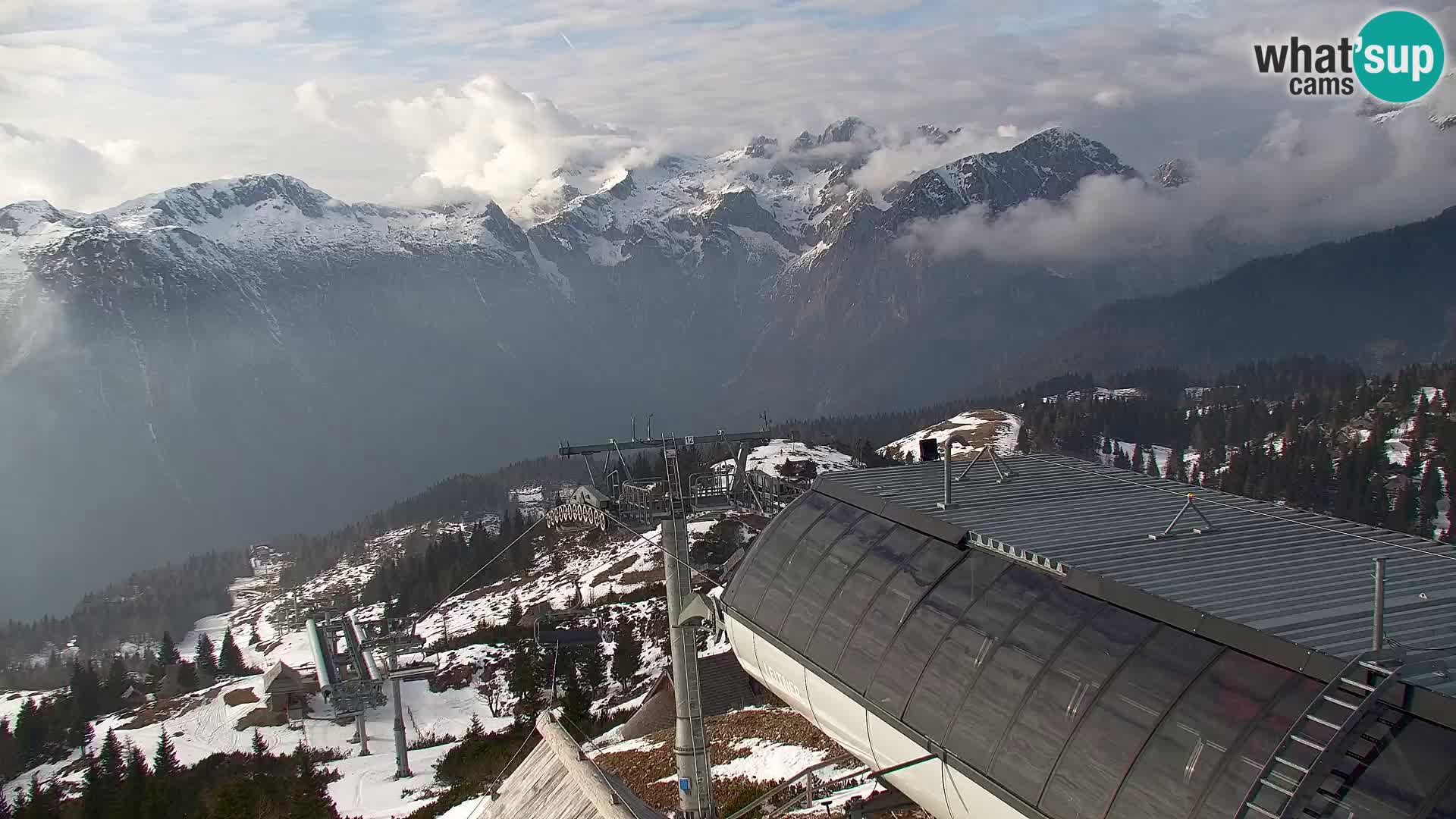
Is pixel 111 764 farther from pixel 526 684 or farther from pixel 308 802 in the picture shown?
pixel 308 802

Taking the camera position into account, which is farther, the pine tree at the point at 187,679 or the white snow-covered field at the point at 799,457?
the white snow-covered field at the point at 799,457

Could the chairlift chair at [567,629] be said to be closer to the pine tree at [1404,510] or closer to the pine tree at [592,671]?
the pine tree at [592,671]

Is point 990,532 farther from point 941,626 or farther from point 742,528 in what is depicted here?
point 742,528

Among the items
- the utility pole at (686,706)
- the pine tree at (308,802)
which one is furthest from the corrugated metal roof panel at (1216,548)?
the pine tree at (308,802)

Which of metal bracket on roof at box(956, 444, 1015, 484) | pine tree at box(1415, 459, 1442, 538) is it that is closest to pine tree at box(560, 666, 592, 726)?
metal bracket on roof at box(956, 444, 1015, 484)

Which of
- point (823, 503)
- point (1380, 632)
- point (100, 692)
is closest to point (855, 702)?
point (823, 503)

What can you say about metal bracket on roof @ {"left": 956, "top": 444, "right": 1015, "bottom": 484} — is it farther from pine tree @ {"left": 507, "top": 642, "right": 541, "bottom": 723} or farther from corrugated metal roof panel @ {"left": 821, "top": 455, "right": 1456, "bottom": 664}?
pine tree @ {"left": 507, "top": 642, "right": 541, "bottom": 723}

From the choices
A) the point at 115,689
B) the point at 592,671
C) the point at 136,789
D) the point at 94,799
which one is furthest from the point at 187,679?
the point at 592,671
